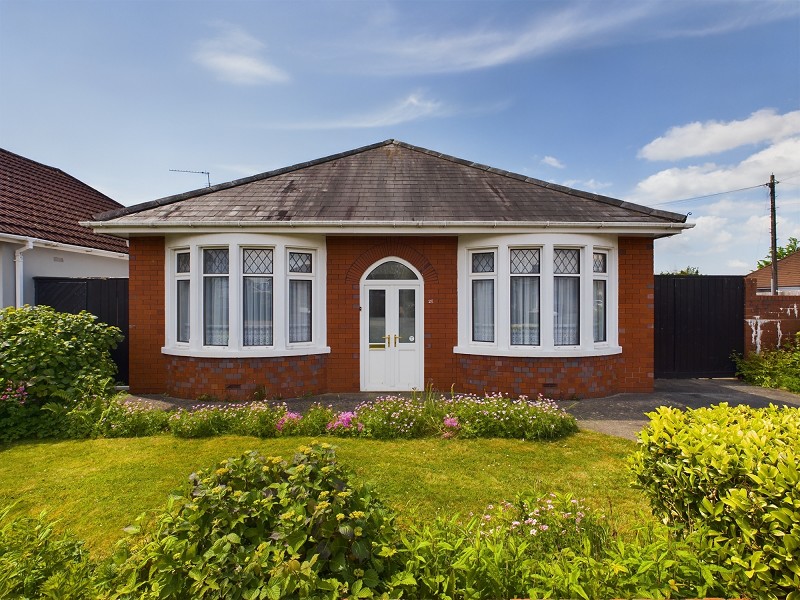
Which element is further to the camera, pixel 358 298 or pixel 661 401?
pixel 358 298

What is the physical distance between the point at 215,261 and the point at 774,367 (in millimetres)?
12003

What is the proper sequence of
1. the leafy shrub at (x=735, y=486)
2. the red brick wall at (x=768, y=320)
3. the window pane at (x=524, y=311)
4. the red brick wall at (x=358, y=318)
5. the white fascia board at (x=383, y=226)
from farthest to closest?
1. the red brick wall at (x=768, y=320)
2. the red brick wall at (x=358, y=318)
3. the window pane at (x=524, y=311)
4. the white fascia board at (x=383, y=226)
5. the leafy shrub at (x=735, y=486)

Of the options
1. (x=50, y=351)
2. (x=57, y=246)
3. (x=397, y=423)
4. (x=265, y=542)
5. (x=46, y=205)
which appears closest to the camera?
(x=265, y=542)

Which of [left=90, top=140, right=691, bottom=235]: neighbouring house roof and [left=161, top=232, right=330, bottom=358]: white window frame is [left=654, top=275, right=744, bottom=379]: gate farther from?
[left=161, top=232, right=330, bottom=358]: white window frame

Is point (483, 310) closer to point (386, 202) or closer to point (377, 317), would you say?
point (377, 317)

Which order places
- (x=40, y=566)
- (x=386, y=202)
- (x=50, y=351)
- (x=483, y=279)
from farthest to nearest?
(x=386, y=202), (x=483, y=279), (x=50, y=351), (x=40, y=566)

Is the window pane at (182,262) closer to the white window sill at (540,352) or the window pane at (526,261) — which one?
the white window sill at (540,352)

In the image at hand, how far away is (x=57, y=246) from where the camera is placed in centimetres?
1026

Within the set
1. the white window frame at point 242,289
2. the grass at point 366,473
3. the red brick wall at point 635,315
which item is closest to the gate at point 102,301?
the white window frame at point 242,289

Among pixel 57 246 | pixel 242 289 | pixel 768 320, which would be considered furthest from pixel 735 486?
pixel 57 246

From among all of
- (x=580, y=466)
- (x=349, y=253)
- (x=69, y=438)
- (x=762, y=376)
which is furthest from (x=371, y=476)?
(x=762, y=376)

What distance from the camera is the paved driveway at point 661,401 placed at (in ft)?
22.1

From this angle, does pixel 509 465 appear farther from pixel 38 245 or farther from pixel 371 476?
pixel 38 245

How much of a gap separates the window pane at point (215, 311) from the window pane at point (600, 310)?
7.25 metres
